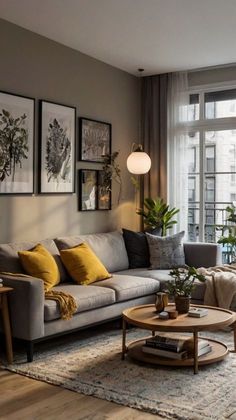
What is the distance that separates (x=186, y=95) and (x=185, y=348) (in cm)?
355

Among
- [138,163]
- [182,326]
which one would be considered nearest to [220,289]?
[182,326]

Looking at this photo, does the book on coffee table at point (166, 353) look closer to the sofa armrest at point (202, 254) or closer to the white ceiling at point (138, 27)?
the sofa armrest at point (202, 254)

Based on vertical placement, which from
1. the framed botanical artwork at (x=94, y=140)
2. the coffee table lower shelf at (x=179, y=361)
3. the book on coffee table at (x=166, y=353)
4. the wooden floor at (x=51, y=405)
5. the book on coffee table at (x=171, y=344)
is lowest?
the wooden floor at (x=51, y=405)

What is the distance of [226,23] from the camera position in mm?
4719

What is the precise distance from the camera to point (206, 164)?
257 inches

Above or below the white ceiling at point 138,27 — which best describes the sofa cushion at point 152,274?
below

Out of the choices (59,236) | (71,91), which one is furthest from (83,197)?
(71,91)

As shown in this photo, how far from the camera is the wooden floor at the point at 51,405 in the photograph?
2.95 meters

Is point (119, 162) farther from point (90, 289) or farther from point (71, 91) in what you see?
point (90, 289)

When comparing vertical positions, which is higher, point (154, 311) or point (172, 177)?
point (172, 177)

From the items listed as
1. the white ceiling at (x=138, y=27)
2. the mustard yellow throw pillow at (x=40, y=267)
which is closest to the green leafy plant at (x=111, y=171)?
the white ceiling at (x=138, y=27)

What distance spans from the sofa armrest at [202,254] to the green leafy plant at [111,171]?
1118 mm

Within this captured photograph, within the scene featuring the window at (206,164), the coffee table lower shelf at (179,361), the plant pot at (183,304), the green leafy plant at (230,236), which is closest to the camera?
the coffee table lower shelf at (179,361)

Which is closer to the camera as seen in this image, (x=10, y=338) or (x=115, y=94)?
(x=10, y=338)
